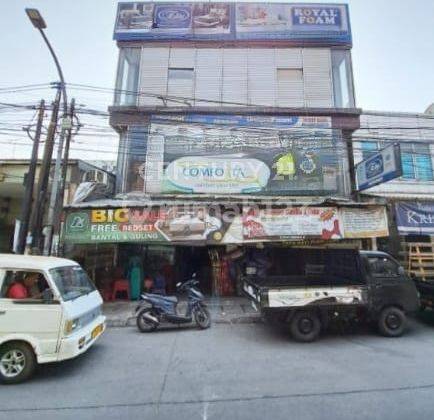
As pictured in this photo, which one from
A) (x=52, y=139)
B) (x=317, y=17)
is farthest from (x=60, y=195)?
Answer: (x=317, y=17)

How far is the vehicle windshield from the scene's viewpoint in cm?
504

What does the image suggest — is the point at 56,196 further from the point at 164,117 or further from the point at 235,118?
the point at 235,118

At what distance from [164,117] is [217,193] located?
3.77 m

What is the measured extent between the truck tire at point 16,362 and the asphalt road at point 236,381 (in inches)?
6.5

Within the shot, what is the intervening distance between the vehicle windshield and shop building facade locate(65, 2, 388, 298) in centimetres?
332

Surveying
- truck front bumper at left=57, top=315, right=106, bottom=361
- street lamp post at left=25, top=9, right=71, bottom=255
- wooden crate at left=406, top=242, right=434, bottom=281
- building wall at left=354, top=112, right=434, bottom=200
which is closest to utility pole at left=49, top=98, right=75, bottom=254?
street lamp post at left=25, top=9, right=71, bottom=255

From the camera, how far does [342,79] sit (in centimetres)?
1283

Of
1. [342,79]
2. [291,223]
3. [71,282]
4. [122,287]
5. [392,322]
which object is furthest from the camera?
[342,79]

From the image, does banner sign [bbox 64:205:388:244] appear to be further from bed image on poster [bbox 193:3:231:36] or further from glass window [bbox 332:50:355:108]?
bed image on poster [bbox 193:3:231:36]

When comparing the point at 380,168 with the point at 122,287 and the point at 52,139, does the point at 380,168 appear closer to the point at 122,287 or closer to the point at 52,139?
the point at 122,287

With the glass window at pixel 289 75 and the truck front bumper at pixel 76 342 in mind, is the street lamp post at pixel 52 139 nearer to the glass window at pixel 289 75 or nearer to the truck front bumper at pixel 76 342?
the truck front bumper at pixel 76 342

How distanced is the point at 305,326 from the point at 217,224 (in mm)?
3902

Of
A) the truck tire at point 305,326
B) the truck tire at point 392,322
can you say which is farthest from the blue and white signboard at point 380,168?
the truck tire at point 305,326

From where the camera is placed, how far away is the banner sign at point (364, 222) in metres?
9.34
